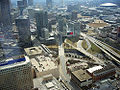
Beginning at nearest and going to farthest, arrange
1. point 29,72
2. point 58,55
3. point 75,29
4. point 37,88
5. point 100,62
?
point 29,72, point 37,88, point 100,62, point 58,55, point 75,29

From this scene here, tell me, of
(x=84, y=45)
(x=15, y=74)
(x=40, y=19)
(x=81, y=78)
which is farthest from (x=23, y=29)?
(x=81, y=78)

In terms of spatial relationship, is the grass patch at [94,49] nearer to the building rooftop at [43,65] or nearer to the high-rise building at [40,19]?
the building rooftop at [43,65]

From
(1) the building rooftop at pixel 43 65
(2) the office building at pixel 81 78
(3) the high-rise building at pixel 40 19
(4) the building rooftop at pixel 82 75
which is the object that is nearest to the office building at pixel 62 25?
(3) the high-rise building at pixel 40 19

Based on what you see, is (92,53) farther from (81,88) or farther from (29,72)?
(29,72)

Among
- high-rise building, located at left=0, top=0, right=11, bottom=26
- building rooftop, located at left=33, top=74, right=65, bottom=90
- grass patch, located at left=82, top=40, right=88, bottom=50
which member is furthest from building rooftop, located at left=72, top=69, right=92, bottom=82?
high-rise building, located at left=0, top=0, right=11, bottom=26

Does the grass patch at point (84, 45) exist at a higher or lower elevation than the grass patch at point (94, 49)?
higher

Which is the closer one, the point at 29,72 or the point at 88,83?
the point at 29,72

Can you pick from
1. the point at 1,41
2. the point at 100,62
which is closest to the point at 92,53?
the point at 100,62

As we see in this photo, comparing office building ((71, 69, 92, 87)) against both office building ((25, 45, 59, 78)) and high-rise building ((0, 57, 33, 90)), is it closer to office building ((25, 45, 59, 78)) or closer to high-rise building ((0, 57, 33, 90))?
office building ((25, 45, 59, 78))
